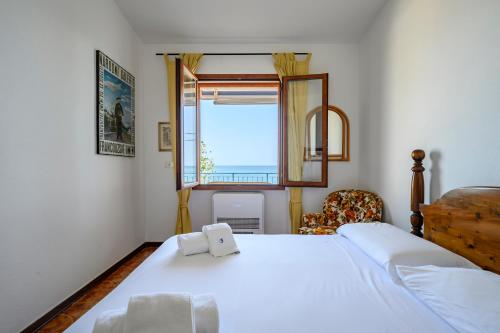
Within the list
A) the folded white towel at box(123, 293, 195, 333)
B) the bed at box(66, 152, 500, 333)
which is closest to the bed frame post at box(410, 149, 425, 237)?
the bed at box(66, 152, 500, 333)

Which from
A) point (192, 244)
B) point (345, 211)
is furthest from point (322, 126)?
point (192, 244)

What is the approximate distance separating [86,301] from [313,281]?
1.97 m

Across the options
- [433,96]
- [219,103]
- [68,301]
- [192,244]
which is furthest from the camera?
[219,103]

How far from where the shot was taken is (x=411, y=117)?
224 centimetres

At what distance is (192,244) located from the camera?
65.8 inches

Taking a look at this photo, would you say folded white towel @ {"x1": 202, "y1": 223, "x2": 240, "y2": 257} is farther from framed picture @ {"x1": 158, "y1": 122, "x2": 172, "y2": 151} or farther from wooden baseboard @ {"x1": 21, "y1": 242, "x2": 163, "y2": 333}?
framed picture @ {"x1": 158, "y1": 122, "x2": 172, "y2": 151}

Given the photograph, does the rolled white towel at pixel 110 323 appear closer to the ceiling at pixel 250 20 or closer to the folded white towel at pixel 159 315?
the folded white towel at pixel 159 315

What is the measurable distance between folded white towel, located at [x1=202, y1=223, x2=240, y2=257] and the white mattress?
0.05 m

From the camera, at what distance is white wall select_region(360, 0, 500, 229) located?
4.71 ft

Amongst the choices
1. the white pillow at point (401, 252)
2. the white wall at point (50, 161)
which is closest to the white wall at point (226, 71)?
the white wall at point (50, 161)

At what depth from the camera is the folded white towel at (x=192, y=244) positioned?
1.66 metres

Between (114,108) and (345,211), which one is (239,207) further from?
(114,108)

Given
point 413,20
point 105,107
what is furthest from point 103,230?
point 413,20

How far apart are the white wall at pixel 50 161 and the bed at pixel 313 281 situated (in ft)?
2.92
